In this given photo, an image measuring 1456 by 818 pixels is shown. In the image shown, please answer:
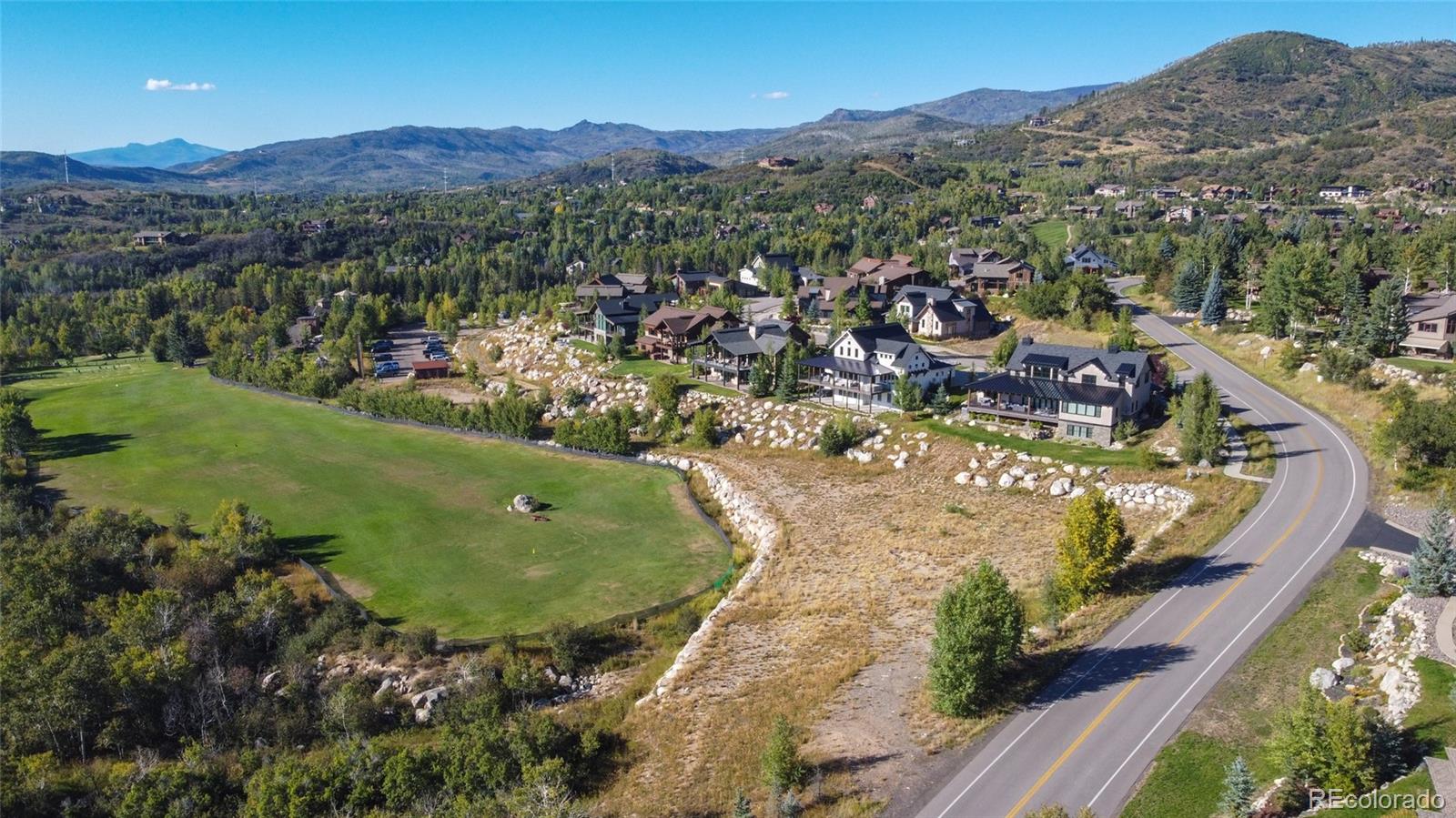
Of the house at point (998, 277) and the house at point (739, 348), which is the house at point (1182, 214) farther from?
the house at point (739, 348)

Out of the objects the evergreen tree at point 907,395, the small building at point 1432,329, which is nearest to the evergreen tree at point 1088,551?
the evergreen tree at point 907,395

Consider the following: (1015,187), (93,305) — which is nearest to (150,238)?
(93,305)

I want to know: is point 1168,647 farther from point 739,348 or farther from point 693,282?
point 693,282

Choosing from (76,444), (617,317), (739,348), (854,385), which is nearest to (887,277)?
(739,348)

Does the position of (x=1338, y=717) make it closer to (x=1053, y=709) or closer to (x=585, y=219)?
(x=1053, y=709)

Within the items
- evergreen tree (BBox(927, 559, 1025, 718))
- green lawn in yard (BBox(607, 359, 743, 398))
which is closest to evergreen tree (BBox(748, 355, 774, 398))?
green lawn in yard (BBox(607, 359, 743, 398))
